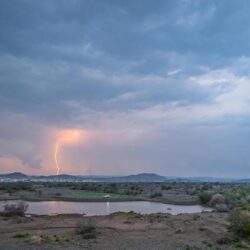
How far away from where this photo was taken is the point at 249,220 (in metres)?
37.0

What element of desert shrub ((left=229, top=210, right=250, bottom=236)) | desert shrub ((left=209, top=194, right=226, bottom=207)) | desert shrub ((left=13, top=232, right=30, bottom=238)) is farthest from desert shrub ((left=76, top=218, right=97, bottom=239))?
desert shrub ((left=209, top=194, right=226, bottom=207))

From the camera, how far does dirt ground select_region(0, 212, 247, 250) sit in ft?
98.8

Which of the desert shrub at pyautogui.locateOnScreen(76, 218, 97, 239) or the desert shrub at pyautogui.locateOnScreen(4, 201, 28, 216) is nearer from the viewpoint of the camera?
the desert shrub at pyautogui.locateOnScreen(76, 218, 97, 239)

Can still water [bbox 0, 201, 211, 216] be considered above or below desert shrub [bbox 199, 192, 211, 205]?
below

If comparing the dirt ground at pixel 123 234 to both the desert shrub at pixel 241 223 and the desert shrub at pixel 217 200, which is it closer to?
the desert shrub at pixel 241 223

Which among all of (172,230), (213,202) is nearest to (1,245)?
(172,230)

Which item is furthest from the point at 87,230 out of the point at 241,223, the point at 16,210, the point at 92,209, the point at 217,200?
the point at 217,200

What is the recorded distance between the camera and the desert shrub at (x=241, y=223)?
36.9 meters

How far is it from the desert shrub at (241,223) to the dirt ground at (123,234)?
104 centimetres

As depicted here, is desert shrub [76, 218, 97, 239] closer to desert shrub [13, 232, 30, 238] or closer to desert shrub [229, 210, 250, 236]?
desert shrub [13, 232, 30, 238]

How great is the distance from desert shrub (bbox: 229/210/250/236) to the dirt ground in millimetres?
1044

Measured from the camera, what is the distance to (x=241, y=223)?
123ft

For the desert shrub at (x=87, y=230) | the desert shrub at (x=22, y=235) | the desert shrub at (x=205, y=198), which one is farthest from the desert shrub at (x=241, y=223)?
the desert shrub at (x=205, y=198)

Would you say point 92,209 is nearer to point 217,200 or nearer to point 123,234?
point 217,200
